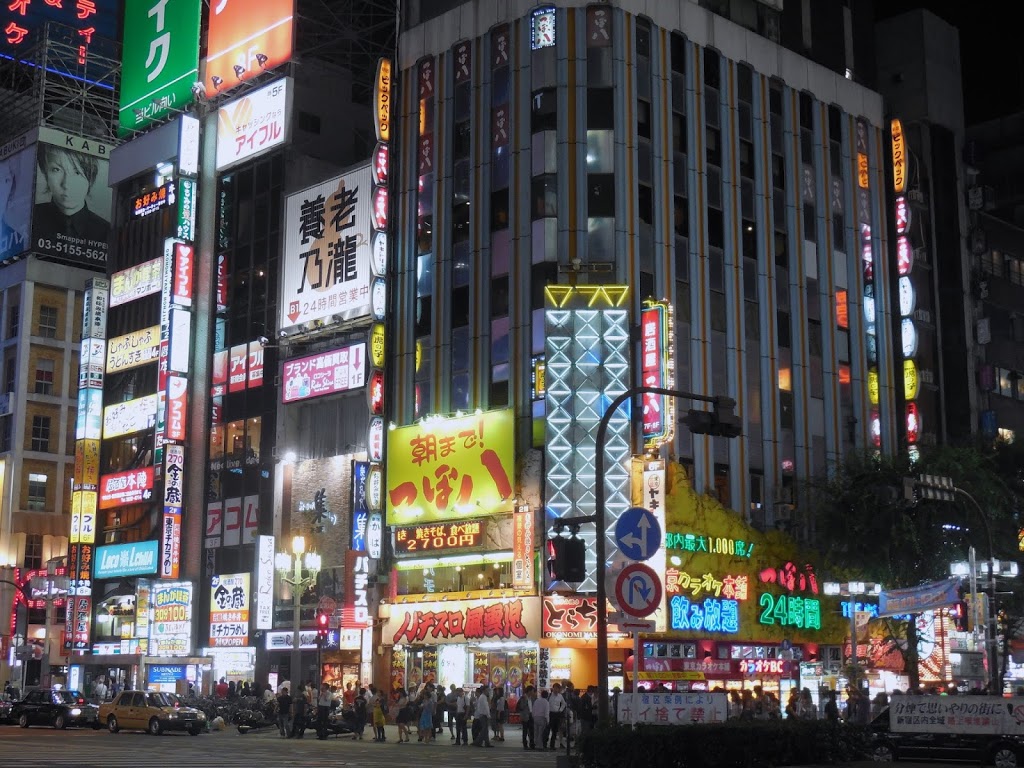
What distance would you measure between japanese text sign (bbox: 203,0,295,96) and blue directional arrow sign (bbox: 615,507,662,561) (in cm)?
5204

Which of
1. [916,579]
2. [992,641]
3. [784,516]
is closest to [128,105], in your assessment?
[784,516]

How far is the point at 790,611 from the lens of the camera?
53500mm

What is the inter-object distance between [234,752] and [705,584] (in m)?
21.2

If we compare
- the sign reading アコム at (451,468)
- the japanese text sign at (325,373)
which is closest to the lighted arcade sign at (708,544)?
the sign reading アコム at (451,468)

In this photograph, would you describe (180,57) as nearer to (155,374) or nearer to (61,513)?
(155,374)

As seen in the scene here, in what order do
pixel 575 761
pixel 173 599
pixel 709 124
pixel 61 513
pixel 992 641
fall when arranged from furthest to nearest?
pixel 61 513, pixel 173 599, pixel 709 124, pixel 992 641, pixel 575 761

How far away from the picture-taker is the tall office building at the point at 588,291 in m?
50.3

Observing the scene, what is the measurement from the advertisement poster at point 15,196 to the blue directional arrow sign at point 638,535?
2922 inches

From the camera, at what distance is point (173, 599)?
67188 mm

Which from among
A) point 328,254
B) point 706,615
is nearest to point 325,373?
point 328,254

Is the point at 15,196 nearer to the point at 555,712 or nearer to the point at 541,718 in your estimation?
the point at 541,718

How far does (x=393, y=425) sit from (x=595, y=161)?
1345 cm

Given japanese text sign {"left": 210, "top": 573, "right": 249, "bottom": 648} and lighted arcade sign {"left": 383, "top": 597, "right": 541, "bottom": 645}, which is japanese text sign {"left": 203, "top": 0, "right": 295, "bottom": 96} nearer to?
japanese text sign {"left": 210, "top": 573, "right": 249, "bottom": 648}

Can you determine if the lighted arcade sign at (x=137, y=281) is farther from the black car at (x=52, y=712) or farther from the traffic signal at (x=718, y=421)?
the traffic signal at (x=718, y=421)
